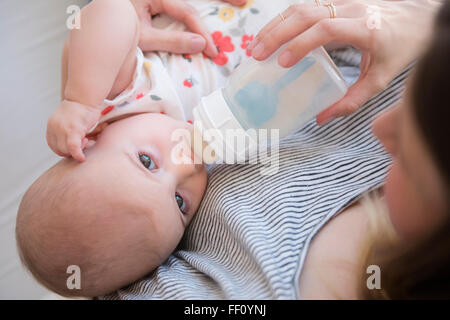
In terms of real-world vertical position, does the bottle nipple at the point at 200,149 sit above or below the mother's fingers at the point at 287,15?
below

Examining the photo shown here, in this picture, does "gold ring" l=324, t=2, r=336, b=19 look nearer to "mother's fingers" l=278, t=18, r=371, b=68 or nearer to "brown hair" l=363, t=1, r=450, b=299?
"mother's fingers" l=278, t=18, r=371, b=68

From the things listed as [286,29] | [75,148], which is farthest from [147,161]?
[286,29]

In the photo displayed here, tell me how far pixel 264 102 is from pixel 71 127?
38cm

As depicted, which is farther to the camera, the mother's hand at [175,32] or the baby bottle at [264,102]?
the mother's hand at [175,32]

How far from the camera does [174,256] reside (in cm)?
85

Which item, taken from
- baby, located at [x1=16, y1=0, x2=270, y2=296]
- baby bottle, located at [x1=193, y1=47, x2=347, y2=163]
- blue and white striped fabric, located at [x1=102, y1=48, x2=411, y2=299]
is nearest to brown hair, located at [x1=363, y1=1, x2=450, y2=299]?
blue and white striped fabric, located at [x1=102, y1=48, x2=411, y2=299]

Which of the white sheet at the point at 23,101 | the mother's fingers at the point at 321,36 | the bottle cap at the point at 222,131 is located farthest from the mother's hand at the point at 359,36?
the white sheet at the point at 23,101

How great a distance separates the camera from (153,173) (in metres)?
0.79

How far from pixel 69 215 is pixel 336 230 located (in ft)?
1.53

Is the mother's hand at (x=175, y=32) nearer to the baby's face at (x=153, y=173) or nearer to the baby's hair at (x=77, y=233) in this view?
the baby's face at (x=153, y=173)

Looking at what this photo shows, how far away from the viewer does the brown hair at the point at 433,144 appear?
15.2 inches

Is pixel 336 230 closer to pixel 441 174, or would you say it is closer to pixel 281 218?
pixel 281 218

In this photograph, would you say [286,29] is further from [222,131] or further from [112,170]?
[112,170]
